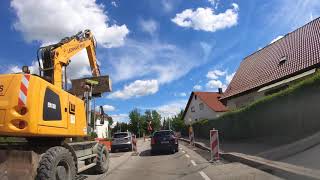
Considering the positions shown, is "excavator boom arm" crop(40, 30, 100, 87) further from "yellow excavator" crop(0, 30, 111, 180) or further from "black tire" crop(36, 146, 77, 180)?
"black tire" crop(36, 146, 77, 180)

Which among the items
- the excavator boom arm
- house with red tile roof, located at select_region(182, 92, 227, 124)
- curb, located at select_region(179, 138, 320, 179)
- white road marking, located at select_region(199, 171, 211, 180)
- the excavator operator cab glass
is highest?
house with red tile roof, located at select_region(182, 92, 227, 124)

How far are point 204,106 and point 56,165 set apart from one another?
64.8m

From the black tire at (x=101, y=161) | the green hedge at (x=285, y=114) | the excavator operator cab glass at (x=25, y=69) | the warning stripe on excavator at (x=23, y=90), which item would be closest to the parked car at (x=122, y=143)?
the green hedge at (x=285, y=114)

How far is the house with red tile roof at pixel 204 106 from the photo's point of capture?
69.9 metres

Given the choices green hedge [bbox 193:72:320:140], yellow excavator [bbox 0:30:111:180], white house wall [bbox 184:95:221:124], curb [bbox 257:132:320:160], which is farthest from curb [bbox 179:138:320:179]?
white house wall [bbox 184:95:221:124]

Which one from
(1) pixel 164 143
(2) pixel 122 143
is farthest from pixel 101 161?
(2) pixel 122 143

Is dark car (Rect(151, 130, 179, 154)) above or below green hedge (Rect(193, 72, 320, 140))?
below

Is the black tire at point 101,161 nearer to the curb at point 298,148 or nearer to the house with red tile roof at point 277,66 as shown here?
the curb at point 298,148

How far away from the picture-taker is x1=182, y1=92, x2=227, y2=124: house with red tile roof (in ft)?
229

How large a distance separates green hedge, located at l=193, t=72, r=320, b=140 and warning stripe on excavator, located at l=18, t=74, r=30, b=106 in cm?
1206

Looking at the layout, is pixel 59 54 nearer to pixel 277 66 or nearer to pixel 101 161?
pixel 101 161

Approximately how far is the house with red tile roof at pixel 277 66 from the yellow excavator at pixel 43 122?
639 inches

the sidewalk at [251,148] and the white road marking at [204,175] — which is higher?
the sidewalk at [251,148]

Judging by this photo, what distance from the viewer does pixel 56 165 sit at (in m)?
10.1
